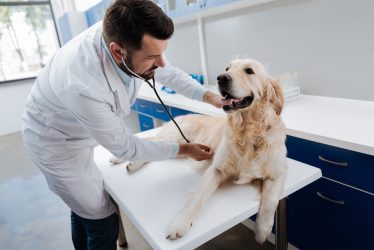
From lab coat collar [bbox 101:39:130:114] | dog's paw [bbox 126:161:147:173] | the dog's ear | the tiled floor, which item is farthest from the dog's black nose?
the tiled floor

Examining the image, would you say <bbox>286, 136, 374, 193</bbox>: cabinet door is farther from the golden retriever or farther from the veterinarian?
the veterinarian

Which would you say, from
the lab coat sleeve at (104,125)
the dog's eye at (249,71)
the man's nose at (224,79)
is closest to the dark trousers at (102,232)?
the lab coat sleeve at (104,125)

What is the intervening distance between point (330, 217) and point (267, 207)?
64 centimetres

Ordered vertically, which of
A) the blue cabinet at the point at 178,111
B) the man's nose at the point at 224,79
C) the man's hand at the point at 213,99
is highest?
the man's nose at the point at 224,79

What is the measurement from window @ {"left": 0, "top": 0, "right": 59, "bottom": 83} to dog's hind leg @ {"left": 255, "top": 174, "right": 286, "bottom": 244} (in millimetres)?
5551

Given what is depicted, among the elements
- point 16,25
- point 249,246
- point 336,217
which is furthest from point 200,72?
point 16,25

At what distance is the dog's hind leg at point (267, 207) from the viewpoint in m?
0.93

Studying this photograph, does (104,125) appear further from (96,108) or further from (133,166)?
(133,166)

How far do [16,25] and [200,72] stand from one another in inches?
172

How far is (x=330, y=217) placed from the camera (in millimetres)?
1362

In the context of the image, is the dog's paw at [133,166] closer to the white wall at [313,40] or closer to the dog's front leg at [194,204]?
the dog's front leg at [194,204]

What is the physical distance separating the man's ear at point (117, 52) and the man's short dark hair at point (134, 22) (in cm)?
2

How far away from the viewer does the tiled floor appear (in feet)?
6.08

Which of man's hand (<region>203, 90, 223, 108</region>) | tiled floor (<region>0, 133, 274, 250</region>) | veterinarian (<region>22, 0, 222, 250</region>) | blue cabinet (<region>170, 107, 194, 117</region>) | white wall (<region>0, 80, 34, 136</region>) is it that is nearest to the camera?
veterinarian (<region>22, 0, 222, 250</region>)
